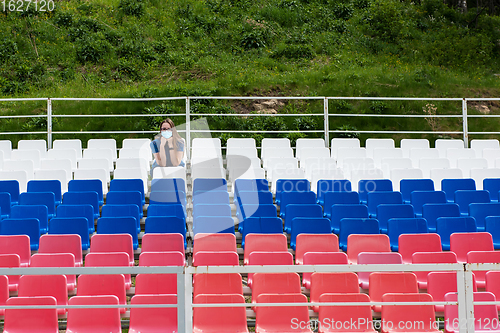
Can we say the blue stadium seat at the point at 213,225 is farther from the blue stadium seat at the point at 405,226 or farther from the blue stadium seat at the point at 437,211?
the blue stadium seat at the point at 437,211

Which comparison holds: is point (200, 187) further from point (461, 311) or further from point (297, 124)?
point (297, 124)

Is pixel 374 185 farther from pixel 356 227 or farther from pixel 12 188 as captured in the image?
pixel 12 188

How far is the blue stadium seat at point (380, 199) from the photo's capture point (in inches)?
253

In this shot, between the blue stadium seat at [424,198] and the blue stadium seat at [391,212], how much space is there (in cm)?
48

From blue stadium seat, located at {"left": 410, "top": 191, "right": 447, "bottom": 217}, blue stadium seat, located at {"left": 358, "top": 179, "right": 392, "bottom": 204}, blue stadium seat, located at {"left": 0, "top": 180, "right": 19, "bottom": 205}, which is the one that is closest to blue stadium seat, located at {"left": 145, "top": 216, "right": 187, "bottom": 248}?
blue stadium seat, located at {"left": 0, "top": 180, "right": 19, "bottom": 205}

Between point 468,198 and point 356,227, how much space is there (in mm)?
2026

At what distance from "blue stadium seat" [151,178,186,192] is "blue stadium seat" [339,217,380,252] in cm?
220

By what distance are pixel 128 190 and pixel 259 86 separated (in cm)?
744

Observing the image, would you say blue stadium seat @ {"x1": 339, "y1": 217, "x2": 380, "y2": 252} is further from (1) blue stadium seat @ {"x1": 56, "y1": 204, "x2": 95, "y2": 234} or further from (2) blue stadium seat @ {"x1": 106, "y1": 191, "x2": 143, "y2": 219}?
(1) blue stadium seat @ {"x1": 56, "y1": 204, "x2": 95, "y2": 234}

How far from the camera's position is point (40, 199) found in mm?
6137

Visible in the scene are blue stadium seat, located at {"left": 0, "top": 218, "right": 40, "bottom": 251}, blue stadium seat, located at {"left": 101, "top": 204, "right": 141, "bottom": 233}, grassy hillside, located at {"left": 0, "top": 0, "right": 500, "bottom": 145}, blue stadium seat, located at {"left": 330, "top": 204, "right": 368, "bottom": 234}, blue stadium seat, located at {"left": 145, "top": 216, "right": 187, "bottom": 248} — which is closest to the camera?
blue stadium seat, located at {"left": 0, "top": 218, "right": 40, "bottom": 251}

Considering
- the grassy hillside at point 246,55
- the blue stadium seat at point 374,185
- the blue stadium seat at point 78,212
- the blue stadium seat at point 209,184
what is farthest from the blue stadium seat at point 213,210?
the grassy hillside at point 246,55

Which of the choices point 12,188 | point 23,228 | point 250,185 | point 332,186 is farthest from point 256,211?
point 12,188

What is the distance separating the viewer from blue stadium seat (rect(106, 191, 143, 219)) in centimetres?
618
